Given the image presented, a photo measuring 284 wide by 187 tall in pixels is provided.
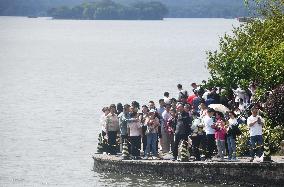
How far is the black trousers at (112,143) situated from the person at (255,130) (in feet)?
18.2

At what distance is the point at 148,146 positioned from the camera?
36688 millimetres

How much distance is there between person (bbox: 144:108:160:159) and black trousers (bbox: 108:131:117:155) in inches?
53.3

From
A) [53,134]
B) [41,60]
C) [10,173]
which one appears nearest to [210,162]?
[10,173]

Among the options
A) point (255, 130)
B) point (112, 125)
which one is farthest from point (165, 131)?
point (255, 130)

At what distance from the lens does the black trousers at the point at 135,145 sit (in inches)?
1437

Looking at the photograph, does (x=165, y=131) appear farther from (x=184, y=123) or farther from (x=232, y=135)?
(x=232, y=135)

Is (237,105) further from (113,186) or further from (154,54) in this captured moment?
(154,54)

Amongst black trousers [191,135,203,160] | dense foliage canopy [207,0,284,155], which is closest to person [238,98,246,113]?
dense foliage canopy [207,0,284,155]

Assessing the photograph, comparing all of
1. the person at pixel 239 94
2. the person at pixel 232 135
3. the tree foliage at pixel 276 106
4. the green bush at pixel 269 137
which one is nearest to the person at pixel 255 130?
the person at pixel 232 135

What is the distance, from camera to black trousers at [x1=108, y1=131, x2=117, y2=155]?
3766cm

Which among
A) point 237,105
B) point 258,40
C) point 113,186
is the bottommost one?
point 113,186

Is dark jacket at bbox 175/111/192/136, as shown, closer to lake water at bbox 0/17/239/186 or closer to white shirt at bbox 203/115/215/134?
white shirt at bbox 203/115/215/134

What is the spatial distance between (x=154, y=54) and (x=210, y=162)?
129353 mm

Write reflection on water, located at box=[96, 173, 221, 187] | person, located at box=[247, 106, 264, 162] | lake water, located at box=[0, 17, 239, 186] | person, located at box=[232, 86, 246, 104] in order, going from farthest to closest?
person, located at box=[232, 86, 246, 104] < lake water, located at box=[0, 17, 239, 186] < reflection on water, located at box=[96, 173, 221, 187] < person, located at box=[247, 106, 264, 162]
